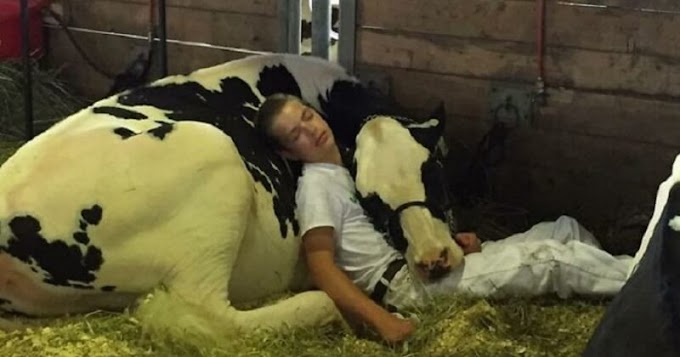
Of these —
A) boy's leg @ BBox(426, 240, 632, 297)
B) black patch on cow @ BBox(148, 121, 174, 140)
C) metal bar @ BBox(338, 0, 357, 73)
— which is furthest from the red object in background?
boy's leg @ BBox(426, 240, 632, 297)

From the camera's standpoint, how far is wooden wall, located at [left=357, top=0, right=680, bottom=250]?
294cm

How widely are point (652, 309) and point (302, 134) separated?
4.58ft

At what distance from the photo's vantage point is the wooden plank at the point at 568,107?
295 centimetres

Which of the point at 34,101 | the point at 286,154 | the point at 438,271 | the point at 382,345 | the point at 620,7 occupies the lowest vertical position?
the point at 382,345

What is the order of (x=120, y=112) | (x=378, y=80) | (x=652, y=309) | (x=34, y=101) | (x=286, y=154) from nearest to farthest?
(x=652, y=309), (x=120, y=112), (x=286, y=154), (x=378, y=80), (x=34, y=101)

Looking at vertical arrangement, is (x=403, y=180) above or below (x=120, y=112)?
below

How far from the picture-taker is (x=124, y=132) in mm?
2379

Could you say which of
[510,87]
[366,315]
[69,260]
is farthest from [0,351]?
[510,87]

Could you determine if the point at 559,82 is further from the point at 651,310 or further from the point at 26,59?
the point at 651,310

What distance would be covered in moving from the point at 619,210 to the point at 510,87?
473mm

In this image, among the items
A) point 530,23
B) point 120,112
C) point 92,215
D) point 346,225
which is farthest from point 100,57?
point 92,215

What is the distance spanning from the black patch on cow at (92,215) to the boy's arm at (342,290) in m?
0.51

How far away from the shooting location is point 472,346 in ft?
7.16

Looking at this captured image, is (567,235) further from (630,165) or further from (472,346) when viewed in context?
(472,346)
